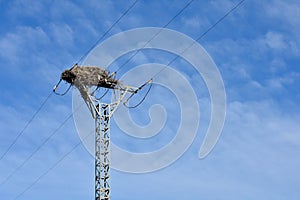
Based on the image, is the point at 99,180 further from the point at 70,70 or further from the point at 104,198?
the point at 70,70

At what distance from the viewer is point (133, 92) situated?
35.0 metres

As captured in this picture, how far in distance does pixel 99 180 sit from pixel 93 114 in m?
4.08

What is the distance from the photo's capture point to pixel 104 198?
3142 cm

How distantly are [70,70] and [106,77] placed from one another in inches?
85.5

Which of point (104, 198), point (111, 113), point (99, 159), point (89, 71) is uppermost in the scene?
point (89, 71)

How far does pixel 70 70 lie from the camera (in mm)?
33562

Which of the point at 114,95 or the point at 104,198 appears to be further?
the point at 114,95

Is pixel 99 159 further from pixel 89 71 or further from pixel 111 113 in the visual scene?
pixel 89 71

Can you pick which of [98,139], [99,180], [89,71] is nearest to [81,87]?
[89,71]

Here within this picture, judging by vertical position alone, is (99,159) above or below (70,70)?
below

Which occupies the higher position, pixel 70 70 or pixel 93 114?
pixel 70 70

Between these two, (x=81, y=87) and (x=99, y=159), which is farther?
(x=81, y=87)

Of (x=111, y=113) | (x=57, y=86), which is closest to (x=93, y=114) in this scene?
(x=111, y=113)

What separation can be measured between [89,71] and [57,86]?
2833 millimetres
